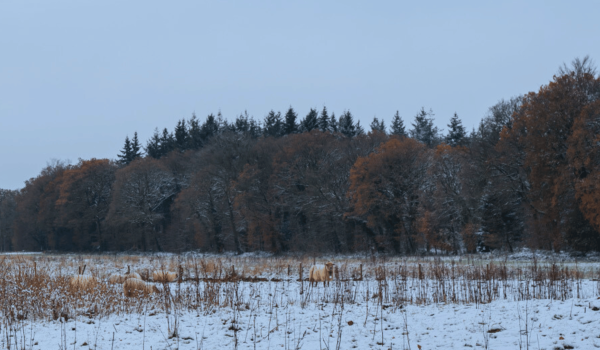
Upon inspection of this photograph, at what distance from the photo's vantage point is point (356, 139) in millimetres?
57031

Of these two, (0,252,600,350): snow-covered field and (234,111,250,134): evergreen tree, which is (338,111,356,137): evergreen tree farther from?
(0,252,600,350): snow-covered field

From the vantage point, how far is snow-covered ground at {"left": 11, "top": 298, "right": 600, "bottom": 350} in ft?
28.0

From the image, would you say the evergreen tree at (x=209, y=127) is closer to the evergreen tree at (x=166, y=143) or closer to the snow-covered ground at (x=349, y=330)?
the evergreen tree at (x=166, y=143)

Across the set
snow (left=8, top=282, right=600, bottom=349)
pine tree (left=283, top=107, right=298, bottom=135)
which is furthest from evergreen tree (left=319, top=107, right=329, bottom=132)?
snow (left=8, top=282, right=600, bottom=349)

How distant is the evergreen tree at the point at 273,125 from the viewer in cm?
7909

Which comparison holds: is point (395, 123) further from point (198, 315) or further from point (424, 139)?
point (198, 315)

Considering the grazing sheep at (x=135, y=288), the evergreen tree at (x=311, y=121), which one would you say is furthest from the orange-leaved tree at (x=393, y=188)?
the grazing sheep at (x=135, y=288)

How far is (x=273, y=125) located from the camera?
80.9 metres

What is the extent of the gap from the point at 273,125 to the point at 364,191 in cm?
3814

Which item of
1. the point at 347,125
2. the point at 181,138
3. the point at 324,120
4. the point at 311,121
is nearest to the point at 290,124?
the point at 311,121

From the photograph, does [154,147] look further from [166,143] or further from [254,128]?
[254,128]

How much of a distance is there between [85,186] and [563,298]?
69.5 m

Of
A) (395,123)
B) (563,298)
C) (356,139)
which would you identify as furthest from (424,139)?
(563,298)

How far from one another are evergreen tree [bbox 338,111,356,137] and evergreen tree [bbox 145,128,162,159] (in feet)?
120
